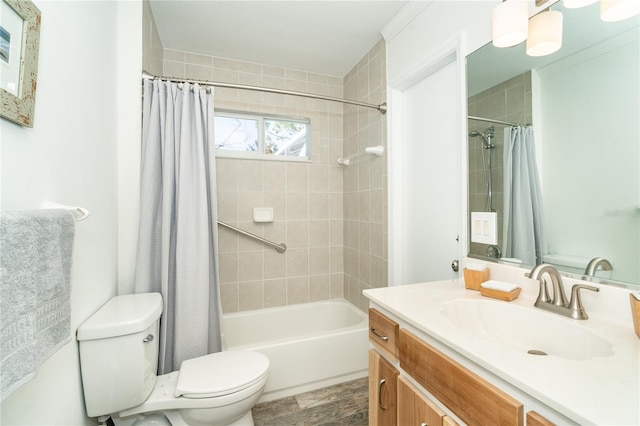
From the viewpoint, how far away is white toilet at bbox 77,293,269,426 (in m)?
1.04

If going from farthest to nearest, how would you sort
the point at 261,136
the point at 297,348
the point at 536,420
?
the point at 261,136
the point at 297,348
the point at 536,420

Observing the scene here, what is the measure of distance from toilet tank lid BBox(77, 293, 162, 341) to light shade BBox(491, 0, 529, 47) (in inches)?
73.5

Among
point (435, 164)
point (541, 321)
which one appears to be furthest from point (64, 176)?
point (435, 164)

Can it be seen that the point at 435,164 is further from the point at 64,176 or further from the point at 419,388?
the point at 64,176

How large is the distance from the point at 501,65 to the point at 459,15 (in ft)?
1.30

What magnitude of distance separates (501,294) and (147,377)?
1487mm

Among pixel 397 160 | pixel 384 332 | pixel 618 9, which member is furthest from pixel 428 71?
pixel 384 332

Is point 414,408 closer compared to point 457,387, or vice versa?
point 457,387

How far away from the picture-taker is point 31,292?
0.60 meters

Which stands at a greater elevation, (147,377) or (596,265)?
(596,265)

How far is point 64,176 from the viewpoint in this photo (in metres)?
0.92

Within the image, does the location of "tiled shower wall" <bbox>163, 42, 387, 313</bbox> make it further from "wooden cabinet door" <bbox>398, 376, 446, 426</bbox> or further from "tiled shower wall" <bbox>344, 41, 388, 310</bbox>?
"wooden cabinet door" <bbox>398, 376, 446, 426</bbox>

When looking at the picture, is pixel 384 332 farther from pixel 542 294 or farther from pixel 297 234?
pixel 297 234

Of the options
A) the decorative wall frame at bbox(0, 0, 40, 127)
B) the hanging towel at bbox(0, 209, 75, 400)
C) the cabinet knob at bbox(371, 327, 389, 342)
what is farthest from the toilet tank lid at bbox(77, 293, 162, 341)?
the cabinet knob at bbox(371, 327, 389, 342)
